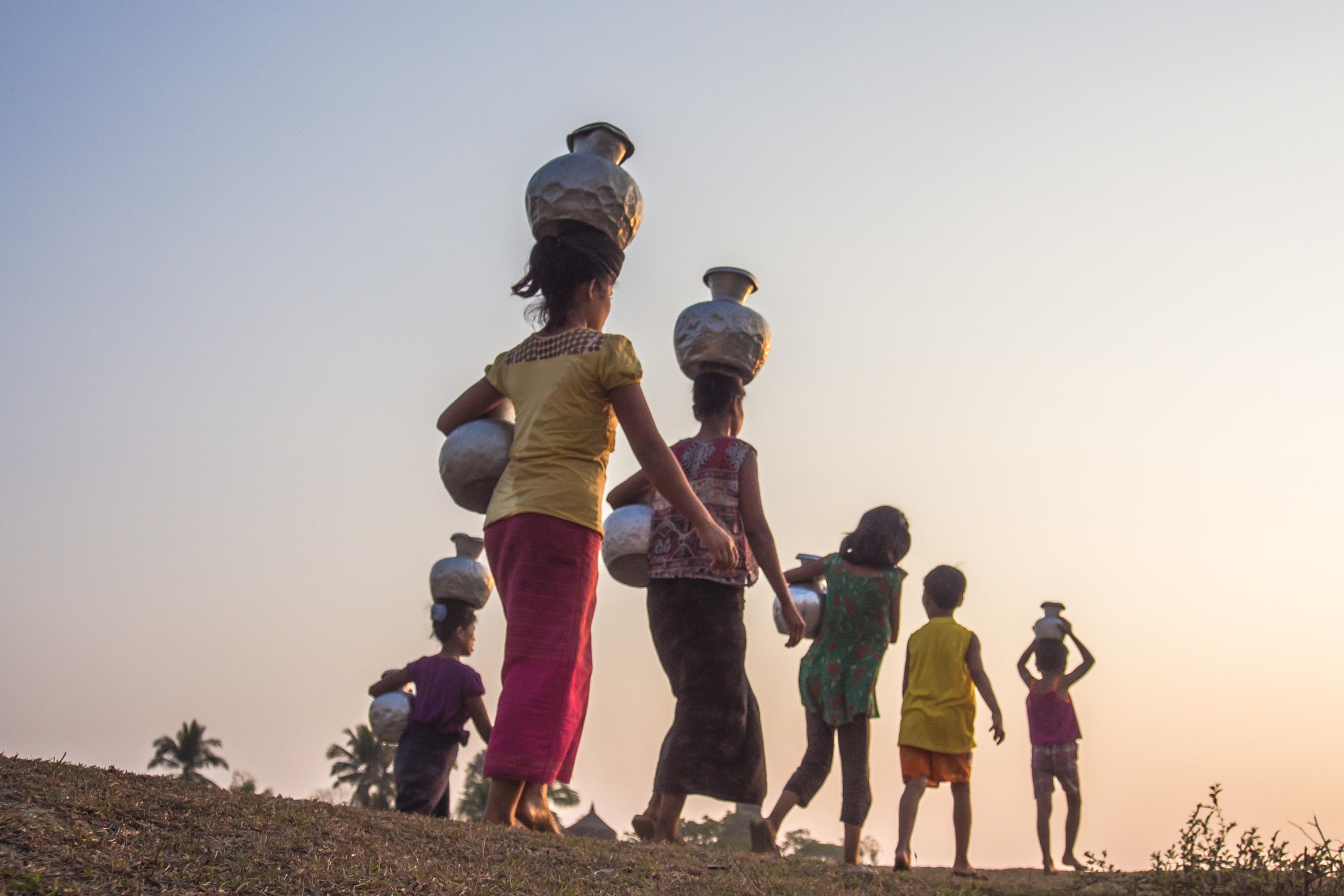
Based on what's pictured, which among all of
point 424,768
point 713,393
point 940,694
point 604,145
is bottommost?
point 424,768

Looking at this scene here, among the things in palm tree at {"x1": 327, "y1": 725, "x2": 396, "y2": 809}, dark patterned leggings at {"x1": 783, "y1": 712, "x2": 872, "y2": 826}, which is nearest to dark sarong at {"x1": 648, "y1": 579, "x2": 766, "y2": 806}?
dark patterned leggings at {"x1": 783, "y1": 712, "x2": 872, "y2": 826}

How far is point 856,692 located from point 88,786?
381cm

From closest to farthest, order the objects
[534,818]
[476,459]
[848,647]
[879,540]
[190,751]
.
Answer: [534,818] → [476,459] → [848,647] → [879,540] → [190,751]

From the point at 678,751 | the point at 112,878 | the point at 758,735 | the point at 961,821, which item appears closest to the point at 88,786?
the point at 112,878

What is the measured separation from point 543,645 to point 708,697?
1348 millimetres

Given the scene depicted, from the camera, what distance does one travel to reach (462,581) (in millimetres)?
7488

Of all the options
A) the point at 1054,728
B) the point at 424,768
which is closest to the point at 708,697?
the point at 424,768

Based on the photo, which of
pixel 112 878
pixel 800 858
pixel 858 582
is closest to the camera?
pixel 112 878

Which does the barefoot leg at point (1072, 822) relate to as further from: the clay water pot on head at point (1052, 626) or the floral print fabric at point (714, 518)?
the floral print fabric at point (714, 518)

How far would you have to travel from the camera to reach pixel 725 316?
6.50 metres

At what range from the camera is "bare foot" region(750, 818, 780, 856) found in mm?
5727

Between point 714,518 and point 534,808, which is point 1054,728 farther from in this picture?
point 534,808

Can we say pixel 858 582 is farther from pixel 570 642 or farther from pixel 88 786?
pixel 88 786

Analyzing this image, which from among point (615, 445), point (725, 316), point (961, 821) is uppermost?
point (725, 316)
